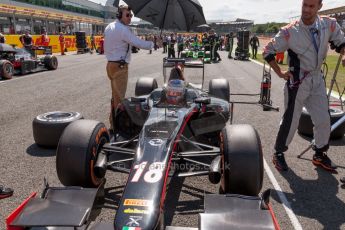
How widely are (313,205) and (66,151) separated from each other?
2.42 metres

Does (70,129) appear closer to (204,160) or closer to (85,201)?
(85,201)

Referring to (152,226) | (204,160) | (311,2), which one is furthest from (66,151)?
(311,2)

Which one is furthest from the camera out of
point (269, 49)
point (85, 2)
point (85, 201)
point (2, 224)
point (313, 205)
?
point (85, 2)

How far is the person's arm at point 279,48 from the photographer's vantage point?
3996mm

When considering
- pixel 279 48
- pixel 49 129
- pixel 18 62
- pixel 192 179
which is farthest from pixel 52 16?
pixel 192 179

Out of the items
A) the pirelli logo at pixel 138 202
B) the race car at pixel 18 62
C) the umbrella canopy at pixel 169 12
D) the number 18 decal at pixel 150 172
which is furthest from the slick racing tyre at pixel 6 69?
the pirelli logo at pixel 138 202

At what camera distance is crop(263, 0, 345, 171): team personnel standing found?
3904mm

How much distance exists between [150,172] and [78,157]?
2.66ft

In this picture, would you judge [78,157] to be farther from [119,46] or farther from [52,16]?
[52,16]

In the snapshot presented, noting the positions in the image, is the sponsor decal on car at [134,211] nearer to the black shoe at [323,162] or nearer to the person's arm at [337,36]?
the black shoe at [323,162]

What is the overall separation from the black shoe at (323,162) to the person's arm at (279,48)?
3.61ft

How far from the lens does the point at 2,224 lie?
2.95 m

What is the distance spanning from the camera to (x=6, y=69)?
12055 mm

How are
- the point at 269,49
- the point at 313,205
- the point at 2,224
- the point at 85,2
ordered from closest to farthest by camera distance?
the point at 2,224, the point at 313,205, the point at 269,49, the point at 85,2
